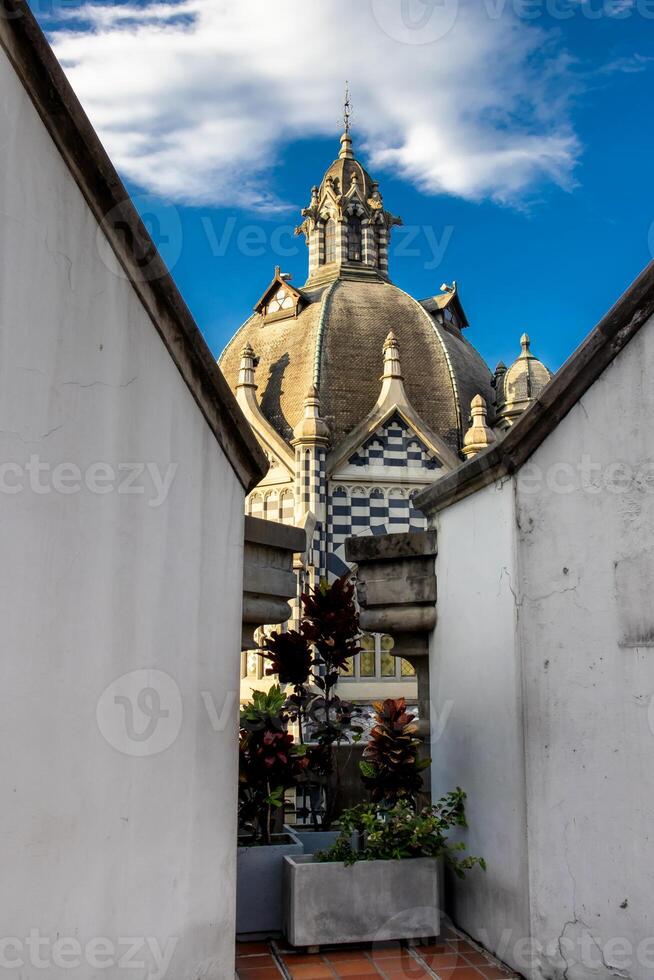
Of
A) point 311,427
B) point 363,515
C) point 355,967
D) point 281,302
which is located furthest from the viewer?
→ point 281,302

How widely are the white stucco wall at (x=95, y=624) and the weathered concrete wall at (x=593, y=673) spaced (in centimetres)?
173

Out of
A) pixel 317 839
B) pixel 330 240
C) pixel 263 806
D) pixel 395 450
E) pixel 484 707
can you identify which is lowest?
pixel 317 839

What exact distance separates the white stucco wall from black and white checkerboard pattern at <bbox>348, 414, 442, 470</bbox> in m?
19.9

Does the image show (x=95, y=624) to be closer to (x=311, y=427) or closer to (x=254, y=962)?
(x=254, y=962)

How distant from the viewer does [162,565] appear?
4.54 meters

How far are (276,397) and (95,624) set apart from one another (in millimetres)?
25599

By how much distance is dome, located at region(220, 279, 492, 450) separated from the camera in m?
28.7

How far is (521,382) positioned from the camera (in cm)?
2845

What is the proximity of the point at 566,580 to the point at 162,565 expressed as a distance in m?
2.25

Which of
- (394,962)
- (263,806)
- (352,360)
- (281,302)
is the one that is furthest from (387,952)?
(281,302)

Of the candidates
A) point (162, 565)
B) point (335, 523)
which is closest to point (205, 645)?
point (162, 565)

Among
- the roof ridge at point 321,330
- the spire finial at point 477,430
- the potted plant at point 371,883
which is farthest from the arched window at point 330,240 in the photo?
the potted plant at point 371,883

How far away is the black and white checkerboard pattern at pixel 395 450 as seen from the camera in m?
24.7

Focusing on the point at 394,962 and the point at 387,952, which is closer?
the point at 394,962
